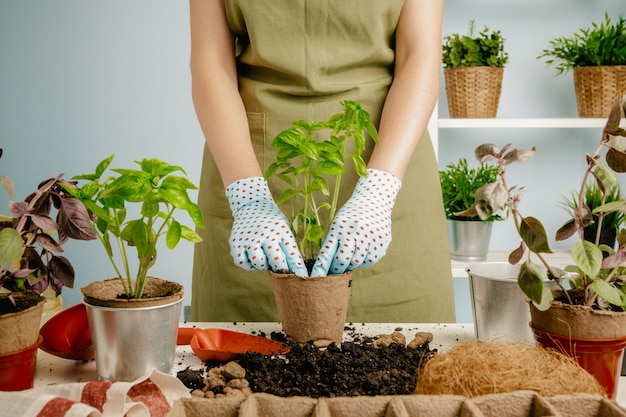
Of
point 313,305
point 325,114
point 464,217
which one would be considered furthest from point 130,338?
point 464,217

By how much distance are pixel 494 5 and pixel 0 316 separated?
7.54 feet

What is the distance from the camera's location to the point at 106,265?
8.74 feet

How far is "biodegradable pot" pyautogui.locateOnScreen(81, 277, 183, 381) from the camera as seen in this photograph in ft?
2.77

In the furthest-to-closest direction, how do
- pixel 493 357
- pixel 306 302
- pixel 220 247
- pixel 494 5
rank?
pixel 494 5, pixel 220 247, pixel 306 302, pixel 493 357

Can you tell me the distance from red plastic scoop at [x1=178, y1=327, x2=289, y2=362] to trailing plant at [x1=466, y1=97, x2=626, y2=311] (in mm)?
394

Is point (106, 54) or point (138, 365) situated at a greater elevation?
point (106, 54)

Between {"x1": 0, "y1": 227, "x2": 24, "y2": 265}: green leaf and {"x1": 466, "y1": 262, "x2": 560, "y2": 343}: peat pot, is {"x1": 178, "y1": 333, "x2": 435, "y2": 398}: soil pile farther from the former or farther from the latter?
{"x1": 0, "y1": 227, "x2": 24, "y2": 265}: green leaf

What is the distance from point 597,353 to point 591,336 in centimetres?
3

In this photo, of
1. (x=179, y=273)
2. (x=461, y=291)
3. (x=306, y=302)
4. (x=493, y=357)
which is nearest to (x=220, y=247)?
(x=306, y=302)

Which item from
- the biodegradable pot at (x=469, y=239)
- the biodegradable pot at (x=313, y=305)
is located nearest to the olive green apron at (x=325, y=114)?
the biodegradable pot at (x=313, y=305)

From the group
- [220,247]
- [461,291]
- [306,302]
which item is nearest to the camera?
[306,302]

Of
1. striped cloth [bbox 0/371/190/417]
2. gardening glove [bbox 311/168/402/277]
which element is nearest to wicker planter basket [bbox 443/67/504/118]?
gardening glove [bbox 311/168/402/277]

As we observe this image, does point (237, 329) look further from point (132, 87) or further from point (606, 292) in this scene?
point (132, 87)

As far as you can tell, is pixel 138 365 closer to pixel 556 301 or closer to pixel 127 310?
pixel 127 310
